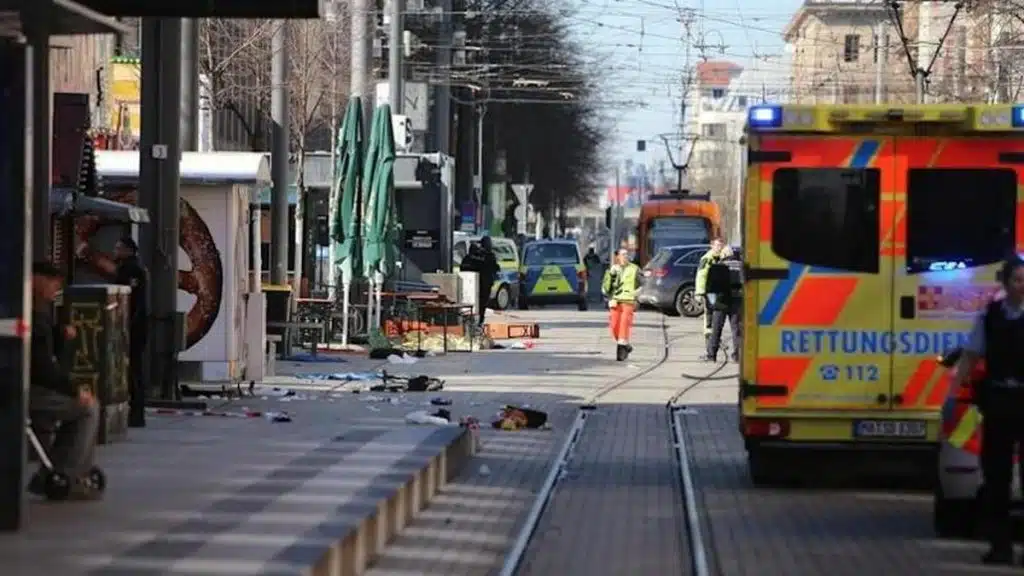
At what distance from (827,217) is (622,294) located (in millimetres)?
16001

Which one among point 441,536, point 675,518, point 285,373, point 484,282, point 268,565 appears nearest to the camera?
point 268,565

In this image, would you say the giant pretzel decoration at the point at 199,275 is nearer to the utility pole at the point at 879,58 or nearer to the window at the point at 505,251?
the window at the point at 505,251

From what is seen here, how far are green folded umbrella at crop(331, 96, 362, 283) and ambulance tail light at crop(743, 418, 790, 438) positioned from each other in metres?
17.9

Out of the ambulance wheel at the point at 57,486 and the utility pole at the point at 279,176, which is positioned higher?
the utility pole at the point at 279,176

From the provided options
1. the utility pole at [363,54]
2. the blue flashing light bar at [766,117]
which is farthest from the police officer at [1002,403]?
the utility pole at [363,54]

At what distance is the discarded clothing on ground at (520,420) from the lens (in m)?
21.0

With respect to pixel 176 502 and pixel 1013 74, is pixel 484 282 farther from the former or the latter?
pixel 176 502

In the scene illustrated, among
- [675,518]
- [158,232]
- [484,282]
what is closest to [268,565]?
[675,518]

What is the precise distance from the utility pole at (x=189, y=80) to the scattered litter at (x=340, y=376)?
3.56 m

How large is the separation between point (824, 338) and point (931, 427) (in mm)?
964

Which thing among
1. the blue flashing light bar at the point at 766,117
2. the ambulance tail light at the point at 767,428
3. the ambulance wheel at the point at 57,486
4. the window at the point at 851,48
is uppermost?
the window at the point at 851,48

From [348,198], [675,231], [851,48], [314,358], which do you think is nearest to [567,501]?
[314,358]

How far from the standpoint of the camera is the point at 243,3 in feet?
48.1

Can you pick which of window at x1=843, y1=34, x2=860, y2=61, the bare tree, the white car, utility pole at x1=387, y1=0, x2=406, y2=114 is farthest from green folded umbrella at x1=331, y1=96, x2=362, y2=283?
window at x1=843, y1=34, x2=860, y2=61
